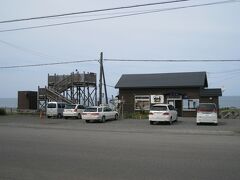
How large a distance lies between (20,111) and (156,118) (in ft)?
92.3

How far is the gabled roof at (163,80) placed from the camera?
141 ft

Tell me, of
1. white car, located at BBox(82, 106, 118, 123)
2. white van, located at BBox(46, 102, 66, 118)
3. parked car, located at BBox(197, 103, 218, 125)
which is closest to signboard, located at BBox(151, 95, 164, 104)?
white car, located at BBox(82, 106, 118, 123)

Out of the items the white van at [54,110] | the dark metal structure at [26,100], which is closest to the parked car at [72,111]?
the white van at [54,110]

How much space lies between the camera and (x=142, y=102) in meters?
45.1

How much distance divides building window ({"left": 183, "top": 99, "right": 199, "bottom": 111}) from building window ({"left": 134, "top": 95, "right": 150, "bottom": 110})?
14.7 feet

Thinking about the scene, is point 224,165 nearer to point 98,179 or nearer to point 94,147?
point 98,179

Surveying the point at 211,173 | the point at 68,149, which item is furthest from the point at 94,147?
the point at 211,173

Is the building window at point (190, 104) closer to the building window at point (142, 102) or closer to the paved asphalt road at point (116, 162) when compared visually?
the building window at point (142, 102)

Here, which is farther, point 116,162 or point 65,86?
point 65,86

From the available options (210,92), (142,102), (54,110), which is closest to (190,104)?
(210,92)

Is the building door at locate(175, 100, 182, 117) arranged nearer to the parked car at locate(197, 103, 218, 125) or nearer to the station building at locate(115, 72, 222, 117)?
the station building at locate(115, 72, 222, 117)

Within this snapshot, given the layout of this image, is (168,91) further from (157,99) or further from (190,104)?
(190,104)

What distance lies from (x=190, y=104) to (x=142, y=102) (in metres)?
5.87

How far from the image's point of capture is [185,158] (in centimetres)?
1111
